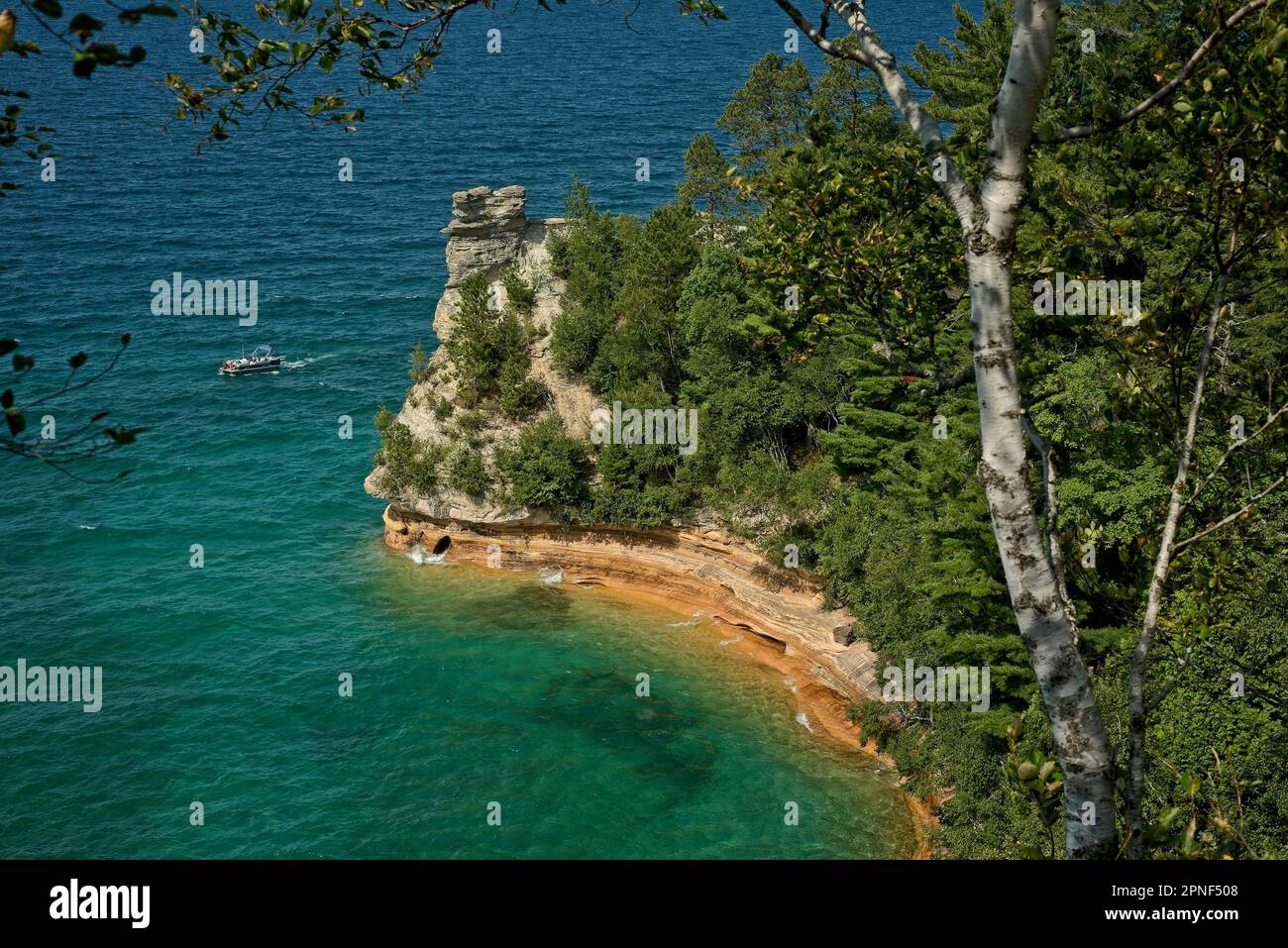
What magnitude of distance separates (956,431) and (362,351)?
4255cm

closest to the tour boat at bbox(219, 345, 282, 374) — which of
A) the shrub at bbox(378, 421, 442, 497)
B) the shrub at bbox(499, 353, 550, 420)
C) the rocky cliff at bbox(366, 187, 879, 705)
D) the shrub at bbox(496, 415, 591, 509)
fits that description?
the rocky cliff at bbox(366, 187, 879, 705)

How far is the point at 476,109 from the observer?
12175 centimetres

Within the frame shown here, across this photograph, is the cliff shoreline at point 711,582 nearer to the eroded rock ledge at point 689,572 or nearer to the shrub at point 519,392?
the eroded rock ledge at point 689,572

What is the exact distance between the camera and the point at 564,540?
43.2m

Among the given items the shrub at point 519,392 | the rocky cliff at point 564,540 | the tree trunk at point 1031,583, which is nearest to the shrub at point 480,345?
the shrub at point 519,392

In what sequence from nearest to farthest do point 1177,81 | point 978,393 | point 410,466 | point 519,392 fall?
1. point 978,393
2. point 1177,81
3. point 410,466
4. point 519,392

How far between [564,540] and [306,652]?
1082 cm

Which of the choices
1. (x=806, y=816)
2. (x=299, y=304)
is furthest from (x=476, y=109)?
(x=806, y=816)

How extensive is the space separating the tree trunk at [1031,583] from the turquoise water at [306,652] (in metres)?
22.2

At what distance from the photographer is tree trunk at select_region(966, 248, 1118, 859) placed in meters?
7.14

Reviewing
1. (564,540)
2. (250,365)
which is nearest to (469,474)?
(564,540)

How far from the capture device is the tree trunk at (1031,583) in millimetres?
Answer: 7141

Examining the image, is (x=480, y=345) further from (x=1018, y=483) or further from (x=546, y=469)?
(x=1018, y=483)

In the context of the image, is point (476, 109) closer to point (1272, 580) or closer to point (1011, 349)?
point (1272, 580)
